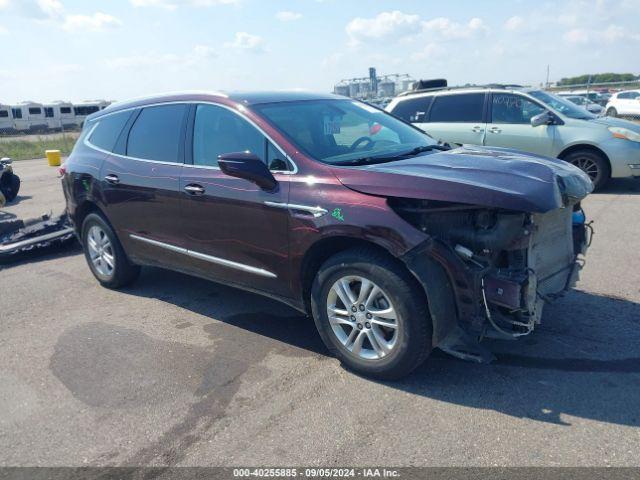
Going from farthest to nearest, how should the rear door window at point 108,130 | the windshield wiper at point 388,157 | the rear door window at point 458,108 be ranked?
the rear door window at point 458,108, the rear door window at point 108,130, the windshield wiper at point 388,157

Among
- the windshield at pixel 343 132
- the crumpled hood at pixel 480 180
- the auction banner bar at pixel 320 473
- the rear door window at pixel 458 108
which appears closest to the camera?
the auction banner bar at pixel 320 473

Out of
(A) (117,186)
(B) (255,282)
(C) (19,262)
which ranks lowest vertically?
(C) (19,262)

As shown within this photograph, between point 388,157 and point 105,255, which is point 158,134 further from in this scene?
point 388,157

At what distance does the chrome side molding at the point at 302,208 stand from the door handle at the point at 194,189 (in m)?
0.73

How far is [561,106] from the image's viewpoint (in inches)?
388

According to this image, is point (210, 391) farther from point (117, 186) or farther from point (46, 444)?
point (117, 186)

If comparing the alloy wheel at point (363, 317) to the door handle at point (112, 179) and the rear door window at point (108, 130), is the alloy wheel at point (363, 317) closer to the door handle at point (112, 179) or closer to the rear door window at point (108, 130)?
the door handle at point (112, 179)

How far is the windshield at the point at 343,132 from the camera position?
13.4 feet

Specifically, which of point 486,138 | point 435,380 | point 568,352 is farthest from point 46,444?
point 486,138

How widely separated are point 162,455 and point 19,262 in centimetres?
515

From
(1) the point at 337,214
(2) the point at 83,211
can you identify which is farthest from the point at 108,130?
(1) the point at 337,214

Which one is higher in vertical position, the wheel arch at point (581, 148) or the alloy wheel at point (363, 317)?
the wheel arch at point (581, 148)

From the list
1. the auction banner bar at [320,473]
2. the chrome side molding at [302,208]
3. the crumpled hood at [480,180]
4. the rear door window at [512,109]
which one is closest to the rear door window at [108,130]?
the chrome side molding at [302,208]

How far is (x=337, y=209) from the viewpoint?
3609mm
